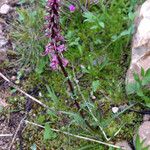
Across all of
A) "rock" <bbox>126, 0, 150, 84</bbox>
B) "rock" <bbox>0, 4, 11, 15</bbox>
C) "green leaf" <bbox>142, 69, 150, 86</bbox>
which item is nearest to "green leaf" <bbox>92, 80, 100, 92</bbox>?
"rock" <bbox>126, 0, 150, 84</bbox>

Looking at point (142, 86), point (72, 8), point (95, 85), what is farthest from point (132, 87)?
point (72, 8)

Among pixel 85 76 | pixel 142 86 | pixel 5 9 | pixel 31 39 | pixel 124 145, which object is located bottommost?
pixel 124 145

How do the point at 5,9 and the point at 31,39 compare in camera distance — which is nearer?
the point at 31,39

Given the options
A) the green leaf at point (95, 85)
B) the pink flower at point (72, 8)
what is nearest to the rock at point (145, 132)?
the green leaf at point (95, 85)

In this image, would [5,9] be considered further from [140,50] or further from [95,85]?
[140,50]

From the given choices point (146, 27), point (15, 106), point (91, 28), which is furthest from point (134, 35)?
point (15, 106)

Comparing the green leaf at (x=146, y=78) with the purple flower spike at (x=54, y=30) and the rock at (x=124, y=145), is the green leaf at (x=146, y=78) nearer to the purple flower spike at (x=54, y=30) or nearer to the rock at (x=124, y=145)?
the rock at (x=124, y=145)

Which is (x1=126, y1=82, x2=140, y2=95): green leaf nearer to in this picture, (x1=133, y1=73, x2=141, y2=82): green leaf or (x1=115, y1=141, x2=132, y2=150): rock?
(x1=133, y1=73, x2=141, y2=82): green leaf

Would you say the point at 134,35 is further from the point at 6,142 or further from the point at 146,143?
the point at 6,142

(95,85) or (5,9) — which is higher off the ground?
(5,9)
